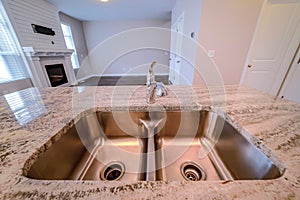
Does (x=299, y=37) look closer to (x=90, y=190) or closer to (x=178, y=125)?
(x=178, y=125)

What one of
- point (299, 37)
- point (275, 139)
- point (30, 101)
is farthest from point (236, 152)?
point (299, 37)

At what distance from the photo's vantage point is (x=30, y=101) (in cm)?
74

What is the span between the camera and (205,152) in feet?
2.13

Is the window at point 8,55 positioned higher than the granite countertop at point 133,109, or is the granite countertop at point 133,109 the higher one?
the window at point 8,55

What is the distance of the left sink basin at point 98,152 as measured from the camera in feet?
1.49

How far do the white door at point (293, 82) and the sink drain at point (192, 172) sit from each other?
2.72 m

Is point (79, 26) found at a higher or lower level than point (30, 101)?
higher

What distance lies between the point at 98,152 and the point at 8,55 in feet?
11.0

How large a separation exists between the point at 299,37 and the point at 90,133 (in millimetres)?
3095

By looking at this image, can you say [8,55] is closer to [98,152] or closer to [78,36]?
[98,152]

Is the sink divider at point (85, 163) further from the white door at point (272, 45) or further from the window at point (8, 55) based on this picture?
the window at point (8, 55)

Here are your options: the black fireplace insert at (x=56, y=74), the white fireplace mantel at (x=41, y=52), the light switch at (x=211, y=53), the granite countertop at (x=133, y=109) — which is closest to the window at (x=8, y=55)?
the white fireplace mantel at (x=41, y=52)

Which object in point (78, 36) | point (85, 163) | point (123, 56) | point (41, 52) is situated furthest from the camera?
point (123, 56)

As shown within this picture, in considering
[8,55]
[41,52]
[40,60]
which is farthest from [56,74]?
[8,55]
